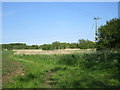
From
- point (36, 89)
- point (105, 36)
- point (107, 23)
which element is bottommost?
point (36, 89)

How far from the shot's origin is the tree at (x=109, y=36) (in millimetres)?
30609

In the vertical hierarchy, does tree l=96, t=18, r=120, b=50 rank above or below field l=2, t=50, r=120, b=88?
above

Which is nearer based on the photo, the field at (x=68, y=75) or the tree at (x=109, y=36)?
the field at (x=68, y=75)

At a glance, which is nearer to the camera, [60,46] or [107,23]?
[107,23]

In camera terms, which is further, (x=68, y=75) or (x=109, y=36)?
(x=109, y=36)

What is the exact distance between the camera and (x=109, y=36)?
104ft

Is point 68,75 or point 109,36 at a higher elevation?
point 109,36

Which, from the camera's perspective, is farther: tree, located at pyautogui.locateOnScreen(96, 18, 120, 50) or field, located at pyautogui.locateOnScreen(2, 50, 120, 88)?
tree, located at pyautogui.locateOnScreen(96, 18, 120, 50)

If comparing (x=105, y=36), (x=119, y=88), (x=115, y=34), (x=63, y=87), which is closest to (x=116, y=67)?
(x=119, y=88)

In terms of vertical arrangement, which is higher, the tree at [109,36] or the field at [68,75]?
the tree at [109,36]

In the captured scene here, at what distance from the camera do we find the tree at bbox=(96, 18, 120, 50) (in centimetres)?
3061

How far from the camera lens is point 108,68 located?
998cm

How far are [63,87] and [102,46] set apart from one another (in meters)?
27.0

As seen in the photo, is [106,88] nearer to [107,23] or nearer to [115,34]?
[115,34]
